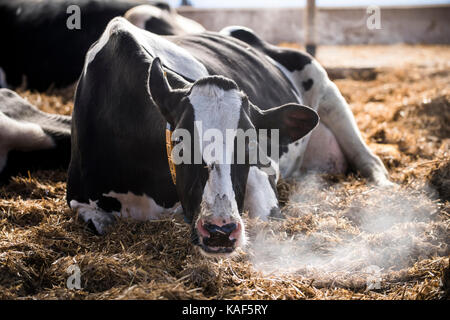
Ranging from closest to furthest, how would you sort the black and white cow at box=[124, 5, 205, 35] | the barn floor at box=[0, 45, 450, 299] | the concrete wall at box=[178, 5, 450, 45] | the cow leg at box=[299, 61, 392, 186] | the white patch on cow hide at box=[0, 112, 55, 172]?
1. the barn floor at box=[0, 45, 450, 299]
2. the white patch on cow hide at box=[0, 112, 55, 172]
3. the cow leg at box=[299, 61, 392, 186]
4. the black and white cow at box=[124, 5, 205, 35]
5. the concrete wall at box=[178, 5, 450, 45]

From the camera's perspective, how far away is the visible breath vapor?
313 centimetres

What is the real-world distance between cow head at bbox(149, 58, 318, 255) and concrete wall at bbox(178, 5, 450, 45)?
34.3 feet

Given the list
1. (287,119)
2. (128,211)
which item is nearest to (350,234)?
(287,119)

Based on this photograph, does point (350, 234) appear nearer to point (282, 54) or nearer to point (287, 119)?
point (287, 119)

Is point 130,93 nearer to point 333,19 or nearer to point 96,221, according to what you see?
point 96,221

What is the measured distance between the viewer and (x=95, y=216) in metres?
3.73

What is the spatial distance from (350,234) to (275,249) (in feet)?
1.81

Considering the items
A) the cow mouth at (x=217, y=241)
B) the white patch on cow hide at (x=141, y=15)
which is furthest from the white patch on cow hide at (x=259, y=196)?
the white patch on cow hide at (x=141, y=15)

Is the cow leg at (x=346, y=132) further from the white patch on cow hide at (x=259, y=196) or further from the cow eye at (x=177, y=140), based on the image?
the cow eye at (x=177, y=140)

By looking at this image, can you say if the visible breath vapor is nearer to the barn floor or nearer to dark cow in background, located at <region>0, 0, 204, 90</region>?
the barn floor

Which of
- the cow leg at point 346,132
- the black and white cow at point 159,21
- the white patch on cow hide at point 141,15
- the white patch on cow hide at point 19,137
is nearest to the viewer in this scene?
the white patch on cow hide at point 19,137

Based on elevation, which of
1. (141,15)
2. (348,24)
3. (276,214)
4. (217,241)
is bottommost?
(276,214)

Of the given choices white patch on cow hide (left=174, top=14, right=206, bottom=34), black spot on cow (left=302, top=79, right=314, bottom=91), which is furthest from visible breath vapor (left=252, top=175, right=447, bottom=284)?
white patch on cow hide (left=174, top=14, right=206, bottom=34)

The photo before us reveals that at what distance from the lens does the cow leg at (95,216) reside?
3646mm
